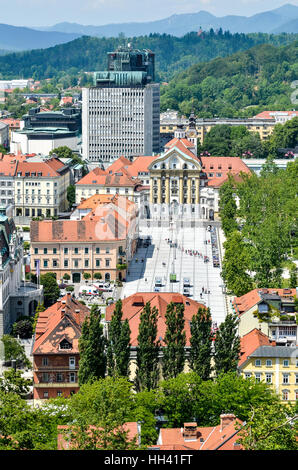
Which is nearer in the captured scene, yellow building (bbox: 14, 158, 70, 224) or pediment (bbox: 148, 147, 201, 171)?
yellow building (bbox: 14, 158, 70, 224)

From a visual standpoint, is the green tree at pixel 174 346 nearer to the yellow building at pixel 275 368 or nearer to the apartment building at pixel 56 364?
the yellow building at pixel 275 368

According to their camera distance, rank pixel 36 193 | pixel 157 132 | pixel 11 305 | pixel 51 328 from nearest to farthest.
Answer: pixel 51 328 < pixel 11 305 < pixel 36 193 < pixel 157 132

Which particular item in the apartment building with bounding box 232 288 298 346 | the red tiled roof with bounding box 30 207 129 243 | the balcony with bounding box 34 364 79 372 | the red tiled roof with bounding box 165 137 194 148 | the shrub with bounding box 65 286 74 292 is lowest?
the balcony with bounding box 34 364 79 372

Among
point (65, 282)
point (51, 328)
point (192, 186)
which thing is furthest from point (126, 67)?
point (51, 328)

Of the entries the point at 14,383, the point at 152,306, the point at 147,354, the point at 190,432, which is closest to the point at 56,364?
the point at 14,383

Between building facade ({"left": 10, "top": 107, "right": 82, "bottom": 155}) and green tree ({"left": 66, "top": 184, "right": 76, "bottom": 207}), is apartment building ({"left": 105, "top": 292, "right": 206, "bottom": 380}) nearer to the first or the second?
green tree ({"left": 66, "top": 184, "right": 76, "bottom": 207})

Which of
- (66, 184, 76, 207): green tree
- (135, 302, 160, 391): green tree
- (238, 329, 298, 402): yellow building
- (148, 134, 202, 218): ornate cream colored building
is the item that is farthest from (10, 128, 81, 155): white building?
(238, 329, 298, 402): yellow building
